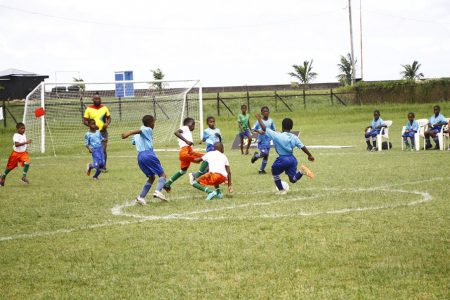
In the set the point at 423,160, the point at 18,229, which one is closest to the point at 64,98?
the point at 423,160

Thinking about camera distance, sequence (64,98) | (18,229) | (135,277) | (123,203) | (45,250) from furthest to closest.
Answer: (64,98)
(123,203)
(18,229)
(45,250)
(135,277)

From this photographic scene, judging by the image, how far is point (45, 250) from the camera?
9.09 metres

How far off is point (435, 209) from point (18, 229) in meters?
6.33

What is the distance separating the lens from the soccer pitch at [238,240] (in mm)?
6941

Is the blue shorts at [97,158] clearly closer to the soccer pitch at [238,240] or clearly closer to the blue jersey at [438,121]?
the soccer pitch at [238,240]

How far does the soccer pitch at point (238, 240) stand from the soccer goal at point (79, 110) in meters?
15.3

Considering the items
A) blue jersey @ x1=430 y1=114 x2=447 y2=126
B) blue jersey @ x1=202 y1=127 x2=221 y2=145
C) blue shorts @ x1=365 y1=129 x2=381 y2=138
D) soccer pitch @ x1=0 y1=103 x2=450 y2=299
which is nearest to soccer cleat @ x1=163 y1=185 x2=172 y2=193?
soccer pitch @ x1=0 y1=103 x2=450 y2=299

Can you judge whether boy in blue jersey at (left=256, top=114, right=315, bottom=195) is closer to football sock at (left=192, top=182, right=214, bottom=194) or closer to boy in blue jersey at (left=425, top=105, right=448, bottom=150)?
football sock at (left=192, top=182, right=214, bottom=194)

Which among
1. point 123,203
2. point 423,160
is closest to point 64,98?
point 423,160

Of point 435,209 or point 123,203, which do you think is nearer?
point 435,209

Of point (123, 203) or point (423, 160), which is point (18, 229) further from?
point (423, 160)

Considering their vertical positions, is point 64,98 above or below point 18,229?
above

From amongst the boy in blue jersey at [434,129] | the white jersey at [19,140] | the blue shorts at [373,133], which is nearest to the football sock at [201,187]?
the white jersey at [19,140]

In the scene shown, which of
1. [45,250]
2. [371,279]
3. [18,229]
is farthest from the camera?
[18,229]
